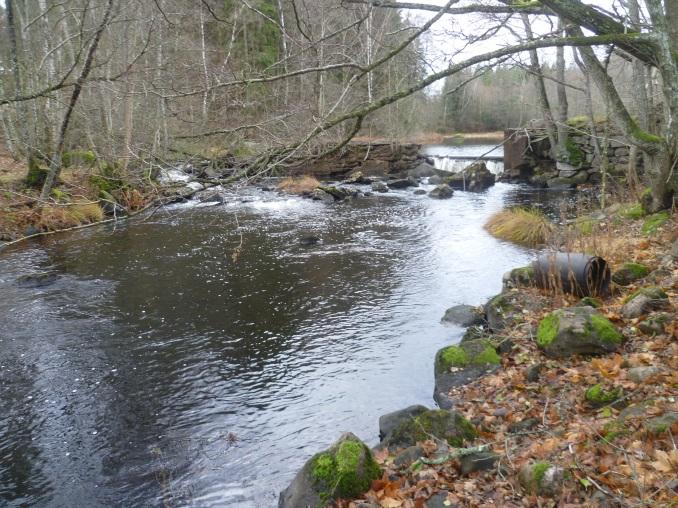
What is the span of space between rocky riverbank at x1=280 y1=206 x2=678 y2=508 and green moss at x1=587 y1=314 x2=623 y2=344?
1 cm

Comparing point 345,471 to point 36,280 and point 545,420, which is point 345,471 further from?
point 36,280

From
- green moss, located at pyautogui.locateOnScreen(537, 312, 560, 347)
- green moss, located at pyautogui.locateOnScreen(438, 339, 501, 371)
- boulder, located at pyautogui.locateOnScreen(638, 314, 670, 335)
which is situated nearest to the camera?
boulder, located at pyautogui.locateOnScreen(638, 314, 670, 335)

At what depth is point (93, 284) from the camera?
11.4 m

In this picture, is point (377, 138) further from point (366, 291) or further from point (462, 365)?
point (462, 365)

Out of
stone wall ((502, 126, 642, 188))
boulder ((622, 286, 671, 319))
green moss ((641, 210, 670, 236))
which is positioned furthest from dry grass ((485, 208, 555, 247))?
boulder ((622, 286, 671, 319))

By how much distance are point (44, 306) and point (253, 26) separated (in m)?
28.8

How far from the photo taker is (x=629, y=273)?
26.1 ft

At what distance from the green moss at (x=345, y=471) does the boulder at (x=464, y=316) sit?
4563 mm

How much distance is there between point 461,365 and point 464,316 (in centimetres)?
216

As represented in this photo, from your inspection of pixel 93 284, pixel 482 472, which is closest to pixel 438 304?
pixel 482 472

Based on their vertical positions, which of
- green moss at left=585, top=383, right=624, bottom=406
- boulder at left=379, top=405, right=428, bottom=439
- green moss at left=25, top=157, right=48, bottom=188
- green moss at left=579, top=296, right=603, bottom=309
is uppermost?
green moss at left=25, top=157, right=48, bottom=188

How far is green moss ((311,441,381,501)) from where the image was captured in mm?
4461

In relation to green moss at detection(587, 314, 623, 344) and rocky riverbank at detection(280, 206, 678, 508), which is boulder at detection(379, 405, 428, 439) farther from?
green moss at detection(587, 314, 623, 344)

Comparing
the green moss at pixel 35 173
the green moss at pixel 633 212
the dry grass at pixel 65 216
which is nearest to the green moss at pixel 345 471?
the green moss at pixel 633 212
